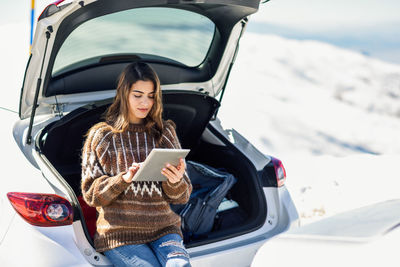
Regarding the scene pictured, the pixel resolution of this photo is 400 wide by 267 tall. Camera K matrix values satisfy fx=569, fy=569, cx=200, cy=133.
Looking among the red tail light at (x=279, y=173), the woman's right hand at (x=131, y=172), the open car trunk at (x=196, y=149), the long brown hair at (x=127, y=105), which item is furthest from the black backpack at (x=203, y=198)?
the woman's right hand at (x=131, y=172)

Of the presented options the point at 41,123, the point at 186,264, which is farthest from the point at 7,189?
the point at 186,264

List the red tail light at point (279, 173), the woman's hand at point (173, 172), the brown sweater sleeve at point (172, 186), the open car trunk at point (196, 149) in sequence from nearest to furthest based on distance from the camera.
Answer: the woman's hand at point (173, 172) < the brown sweater sleeve at point (172, 186) < the open car trunk at point (196, 149) < the red tail light at point (279, 173)

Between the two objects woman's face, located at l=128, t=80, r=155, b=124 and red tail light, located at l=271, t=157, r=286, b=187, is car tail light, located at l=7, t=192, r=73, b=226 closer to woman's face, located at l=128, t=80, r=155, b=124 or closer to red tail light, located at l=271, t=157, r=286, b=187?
woman's face, located at l=128, t=80, r=155, b=124

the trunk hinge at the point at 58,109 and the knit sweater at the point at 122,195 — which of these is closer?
the knit sweater at the point at 122,195

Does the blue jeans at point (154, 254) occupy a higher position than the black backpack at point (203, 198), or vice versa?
the blue jeans at point (154, 254)

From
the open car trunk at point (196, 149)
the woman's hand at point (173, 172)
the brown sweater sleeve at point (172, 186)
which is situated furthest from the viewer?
the open car trunk at point (196, 149)

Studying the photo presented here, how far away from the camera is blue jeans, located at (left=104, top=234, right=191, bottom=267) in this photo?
100 inches

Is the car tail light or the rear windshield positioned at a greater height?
the rear windshield

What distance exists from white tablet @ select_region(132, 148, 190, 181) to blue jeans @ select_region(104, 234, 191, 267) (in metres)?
0.33

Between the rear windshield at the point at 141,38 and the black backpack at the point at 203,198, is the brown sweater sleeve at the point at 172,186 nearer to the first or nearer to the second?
the black backpack at the point at 203,198

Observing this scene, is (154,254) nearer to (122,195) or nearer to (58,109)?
(122,195)

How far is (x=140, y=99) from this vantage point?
271 centimetres

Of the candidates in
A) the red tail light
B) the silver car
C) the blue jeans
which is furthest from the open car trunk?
the blue jeans

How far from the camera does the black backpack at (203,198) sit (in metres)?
3.18
